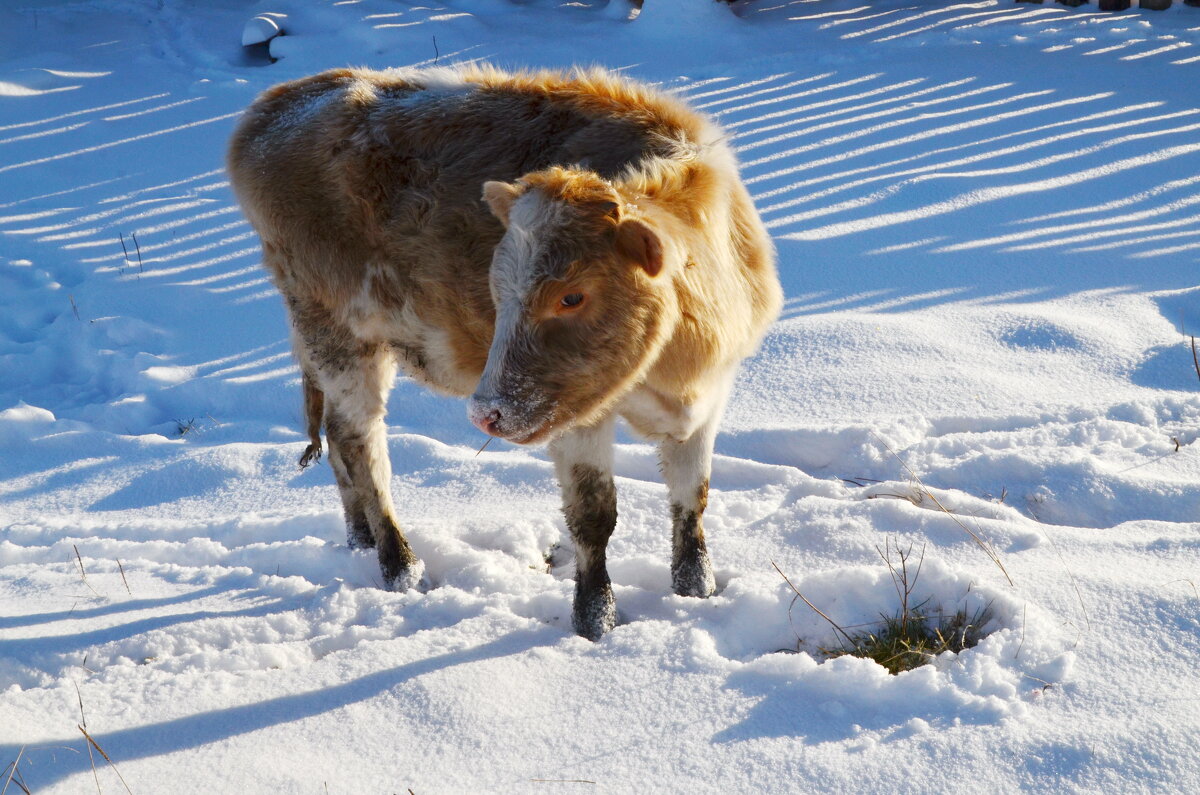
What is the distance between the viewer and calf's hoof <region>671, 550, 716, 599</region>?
3.43 meters

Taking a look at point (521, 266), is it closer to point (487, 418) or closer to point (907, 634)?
point (487, 418)

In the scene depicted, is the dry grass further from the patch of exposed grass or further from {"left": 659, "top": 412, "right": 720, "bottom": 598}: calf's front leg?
{"left": 659, "top": 412, "right": 720, "bottom": 598}: calf's front leg

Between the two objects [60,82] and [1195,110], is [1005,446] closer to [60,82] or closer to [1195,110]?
[1195,110]

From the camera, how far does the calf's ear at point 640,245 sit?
99.3 inches

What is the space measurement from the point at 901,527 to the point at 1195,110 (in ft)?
17.7

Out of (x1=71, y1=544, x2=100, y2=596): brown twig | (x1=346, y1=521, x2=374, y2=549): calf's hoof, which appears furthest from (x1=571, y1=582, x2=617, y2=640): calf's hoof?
(x1=71, y1=544, x2=100, y2=596): brown twig

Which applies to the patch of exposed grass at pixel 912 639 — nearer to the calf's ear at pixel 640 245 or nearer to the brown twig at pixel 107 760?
the calf's ear at pixel 640 245

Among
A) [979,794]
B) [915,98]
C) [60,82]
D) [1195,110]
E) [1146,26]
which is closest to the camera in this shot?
[979,794]

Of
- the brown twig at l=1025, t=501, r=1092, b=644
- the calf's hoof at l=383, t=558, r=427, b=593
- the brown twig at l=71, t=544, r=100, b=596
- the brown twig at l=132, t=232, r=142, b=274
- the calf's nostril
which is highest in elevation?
the calf's nostril

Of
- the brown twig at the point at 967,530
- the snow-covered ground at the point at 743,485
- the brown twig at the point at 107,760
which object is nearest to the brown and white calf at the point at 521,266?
the snow-covered ground at the point at 743,485

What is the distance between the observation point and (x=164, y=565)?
392 cm

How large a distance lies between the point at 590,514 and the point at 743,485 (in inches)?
45.4

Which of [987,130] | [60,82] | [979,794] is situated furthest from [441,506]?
[60,82]

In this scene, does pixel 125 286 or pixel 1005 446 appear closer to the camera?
pixel 1005 446
